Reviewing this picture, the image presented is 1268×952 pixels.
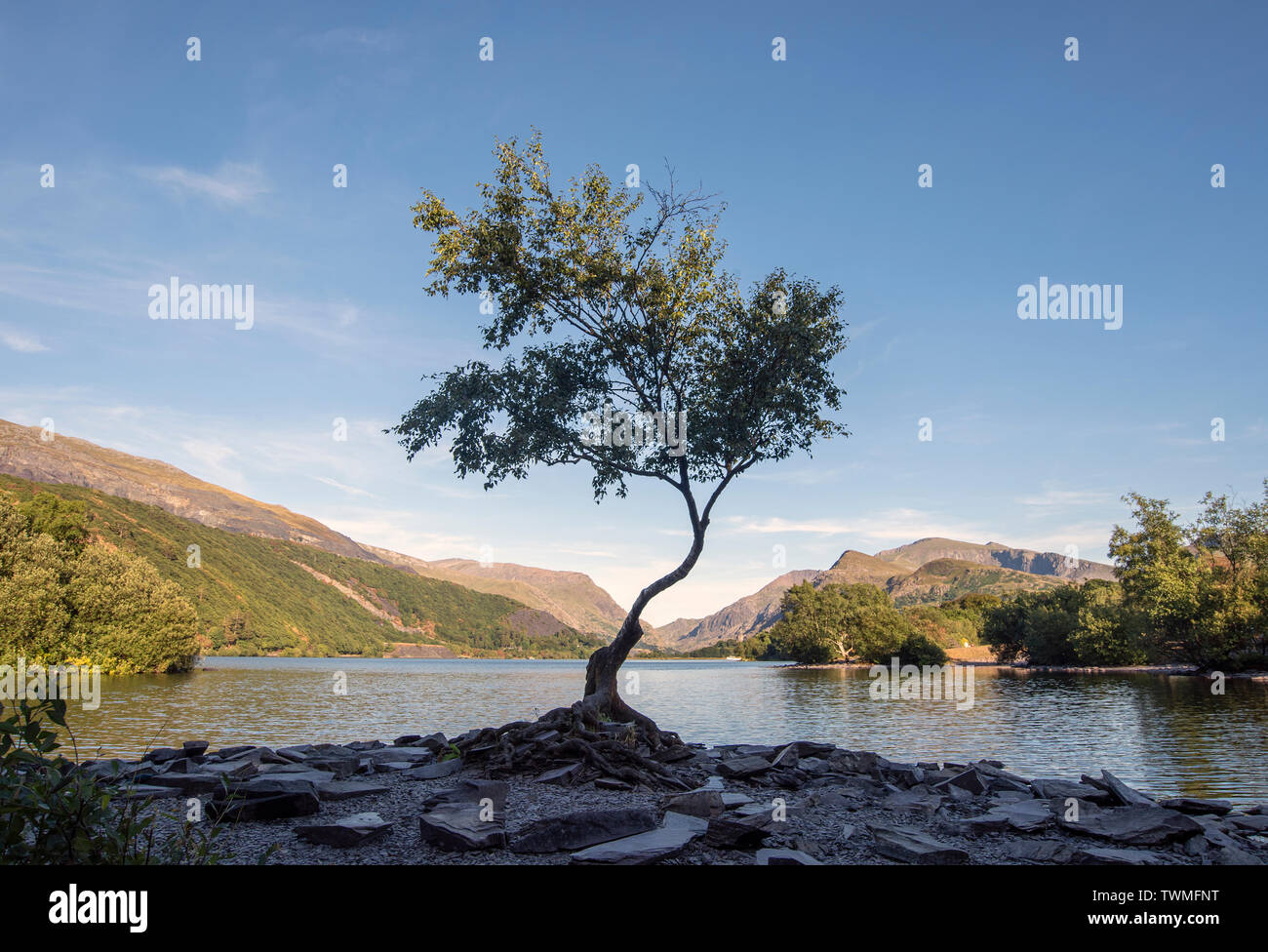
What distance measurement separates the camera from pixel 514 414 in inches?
729

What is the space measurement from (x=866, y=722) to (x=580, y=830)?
32.2 m

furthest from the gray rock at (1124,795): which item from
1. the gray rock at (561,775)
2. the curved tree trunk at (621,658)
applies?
the gray rock at (561,775)

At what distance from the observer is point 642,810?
903 centimetres

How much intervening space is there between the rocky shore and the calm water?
8.59 m

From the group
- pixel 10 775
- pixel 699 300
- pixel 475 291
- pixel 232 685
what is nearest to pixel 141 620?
pixel 232 685

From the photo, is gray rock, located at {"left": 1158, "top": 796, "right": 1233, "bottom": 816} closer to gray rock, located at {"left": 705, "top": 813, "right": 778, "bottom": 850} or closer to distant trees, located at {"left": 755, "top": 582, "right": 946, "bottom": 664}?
gray rock, located at {"left": 705, "top": 813, "right": 778, "bottom": 850}

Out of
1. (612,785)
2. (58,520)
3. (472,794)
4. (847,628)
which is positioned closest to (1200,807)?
(612,785)

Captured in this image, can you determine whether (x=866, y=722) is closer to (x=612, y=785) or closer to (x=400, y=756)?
(x=400, y=756)

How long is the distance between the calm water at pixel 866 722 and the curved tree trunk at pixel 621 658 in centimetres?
1137

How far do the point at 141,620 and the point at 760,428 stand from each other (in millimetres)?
66625

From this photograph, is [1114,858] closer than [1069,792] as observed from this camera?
Yes

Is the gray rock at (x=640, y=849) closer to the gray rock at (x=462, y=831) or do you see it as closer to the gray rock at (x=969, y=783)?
the gray rock at (x=462, y=831)

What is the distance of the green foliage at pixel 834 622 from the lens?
126250 mm

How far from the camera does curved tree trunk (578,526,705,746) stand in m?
17.0
